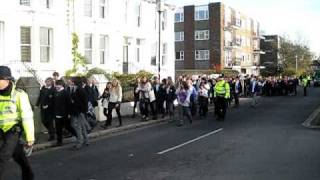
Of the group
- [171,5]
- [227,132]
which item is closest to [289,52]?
[171,5]

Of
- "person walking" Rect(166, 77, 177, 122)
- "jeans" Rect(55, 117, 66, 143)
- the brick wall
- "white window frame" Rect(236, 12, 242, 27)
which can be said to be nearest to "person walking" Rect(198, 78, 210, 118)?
"person walking" Rect(166, 77, 177, 122)

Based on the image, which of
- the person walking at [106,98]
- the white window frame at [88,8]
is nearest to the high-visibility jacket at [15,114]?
the person walking at [106,98]

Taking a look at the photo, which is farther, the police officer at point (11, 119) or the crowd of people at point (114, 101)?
the crowd of people at point (114, 101)

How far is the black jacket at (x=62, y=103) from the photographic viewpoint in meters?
13.7

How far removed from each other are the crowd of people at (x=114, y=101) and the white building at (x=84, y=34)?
19.8ft

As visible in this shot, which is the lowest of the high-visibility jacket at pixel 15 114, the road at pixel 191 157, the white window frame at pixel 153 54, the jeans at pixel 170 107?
the road at pixel 191 157

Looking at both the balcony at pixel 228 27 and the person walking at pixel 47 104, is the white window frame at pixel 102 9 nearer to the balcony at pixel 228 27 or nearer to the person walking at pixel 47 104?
the person walking at pixel 47 104

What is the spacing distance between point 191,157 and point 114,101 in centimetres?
690

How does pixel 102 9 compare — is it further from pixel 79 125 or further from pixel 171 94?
pixel 79 125

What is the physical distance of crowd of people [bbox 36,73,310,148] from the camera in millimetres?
13594

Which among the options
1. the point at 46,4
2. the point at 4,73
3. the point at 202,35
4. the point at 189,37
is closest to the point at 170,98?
the point at 46,4

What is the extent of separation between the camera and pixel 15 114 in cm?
729

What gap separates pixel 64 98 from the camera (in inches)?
544

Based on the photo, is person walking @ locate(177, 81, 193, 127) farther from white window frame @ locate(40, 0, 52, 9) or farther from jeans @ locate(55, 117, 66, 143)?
white window frame @ locate(40, 0, 52, 9)
